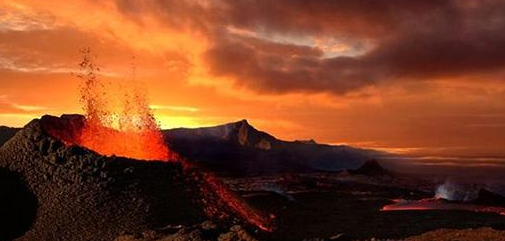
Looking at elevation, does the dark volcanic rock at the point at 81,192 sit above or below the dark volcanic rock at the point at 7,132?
below

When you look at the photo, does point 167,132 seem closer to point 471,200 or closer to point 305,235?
point 471,200

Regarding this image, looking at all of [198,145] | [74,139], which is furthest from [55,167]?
[198,145]

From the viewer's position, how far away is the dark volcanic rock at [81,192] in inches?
1190

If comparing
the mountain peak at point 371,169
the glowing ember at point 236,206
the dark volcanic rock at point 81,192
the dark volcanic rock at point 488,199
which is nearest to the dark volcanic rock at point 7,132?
the mountain peak at point 371,169

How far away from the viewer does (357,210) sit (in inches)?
1831

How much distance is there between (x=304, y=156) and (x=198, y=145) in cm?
2441

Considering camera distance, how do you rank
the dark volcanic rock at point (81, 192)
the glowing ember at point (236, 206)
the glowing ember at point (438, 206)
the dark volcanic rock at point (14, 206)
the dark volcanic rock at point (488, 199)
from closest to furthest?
the dark volcanic rock at point (81, 192), the dark volcanic rock at point (14, 206), the glowing ember at point (236, 206), the glowing ember at point (438, 206), the dark volcanic rock at point (488, 199)

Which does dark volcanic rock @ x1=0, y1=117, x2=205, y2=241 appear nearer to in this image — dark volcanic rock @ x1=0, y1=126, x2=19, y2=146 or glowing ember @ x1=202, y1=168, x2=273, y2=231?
glowing ember @ x1=202, y1=168, x2=273, y2=231

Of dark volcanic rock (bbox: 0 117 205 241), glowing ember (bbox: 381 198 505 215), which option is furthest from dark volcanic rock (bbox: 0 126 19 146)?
dark volcanic rock (bbox: 0 117 205 241)

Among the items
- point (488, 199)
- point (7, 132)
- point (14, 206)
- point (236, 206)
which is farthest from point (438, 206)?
point (7, 132)

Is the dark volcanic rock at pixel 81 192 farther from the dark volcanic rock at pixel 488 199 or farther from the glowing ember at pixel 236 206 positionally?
the dark volcanic rock at pixel 488 199

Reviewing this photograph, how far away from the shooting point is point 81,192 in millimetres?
32500

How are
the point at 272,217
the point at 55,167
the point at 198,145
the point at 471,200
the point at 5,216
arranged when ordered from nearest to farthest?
the point at 5,216, the point at 55,167, the point at 272,217, the point at 471,200, the point at 198,145

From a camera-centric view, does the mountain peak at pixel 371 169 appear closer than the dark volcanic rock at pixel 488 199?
No
